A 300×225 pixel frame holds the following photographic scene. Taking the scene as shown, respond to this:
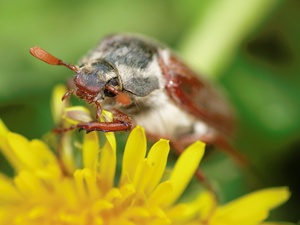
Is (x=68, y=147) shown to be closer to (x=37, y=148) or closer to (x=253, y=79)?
(x=37, y=148)

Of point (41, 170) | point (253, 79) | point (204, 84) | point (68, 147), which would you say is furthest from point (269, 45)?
point (41, 170)

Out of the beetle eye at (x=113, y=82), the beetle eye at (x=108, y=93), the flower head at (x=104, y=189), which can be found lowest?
the flower head at (x=104, y=189)

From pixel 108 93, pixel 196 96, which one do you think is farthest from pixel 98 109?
pixel 196 96

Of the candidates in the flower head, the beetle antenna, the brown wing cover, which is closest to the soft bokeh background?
the brown wing cover

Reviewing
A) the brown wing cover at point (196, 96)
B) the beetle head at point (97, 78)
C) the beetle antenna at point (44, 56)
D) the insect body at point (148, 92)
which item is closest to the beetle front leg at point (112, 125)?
the insect body at point (148, 92)

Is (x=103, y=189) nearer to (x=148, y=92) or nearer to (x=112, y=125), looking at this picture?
(x=112, y=125)

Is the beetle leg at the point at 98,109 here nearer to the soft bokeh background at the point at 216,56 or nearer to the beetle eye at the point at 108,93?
the beetle eye at the point at 108,93
